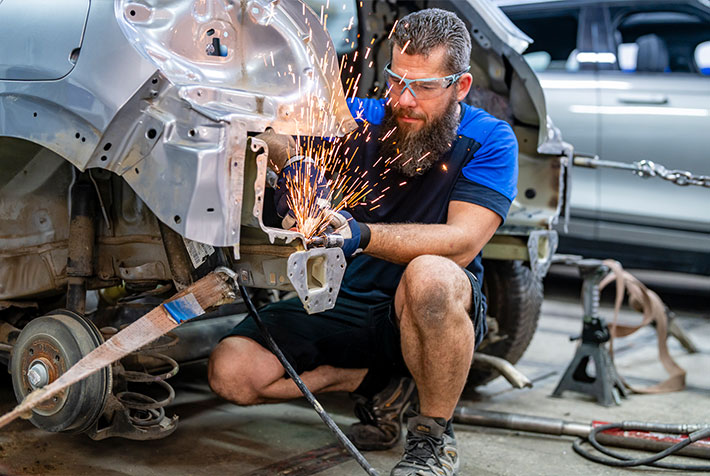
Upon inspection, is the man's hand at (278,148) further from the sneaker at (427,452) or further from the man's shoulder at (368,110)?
the sneaker at (427,452)

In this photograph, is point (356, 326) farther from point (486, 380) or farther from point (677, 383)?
point (677, 383)

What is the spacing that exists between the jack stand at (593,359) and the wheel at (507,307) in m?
0.23

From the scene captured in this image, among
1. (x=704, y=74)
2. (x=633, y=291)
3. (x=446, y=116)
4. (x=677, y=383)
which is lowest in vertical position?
(x=677, y=383)

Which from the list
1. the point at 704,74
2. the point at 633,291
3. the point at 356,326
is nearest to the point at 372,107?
the point at 356,326

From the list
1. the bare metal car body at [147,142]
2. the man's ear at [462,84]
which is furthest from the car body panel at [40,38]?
the man's ear at [462,84]

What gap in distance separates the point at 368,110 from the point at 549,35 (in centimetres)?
335

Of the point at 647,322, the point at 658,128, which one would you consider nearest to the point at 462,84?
the point at 647,322

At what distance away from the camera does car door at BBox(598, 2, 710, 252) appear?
16.7 feet

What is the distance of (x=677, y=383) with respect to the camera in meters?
3.88

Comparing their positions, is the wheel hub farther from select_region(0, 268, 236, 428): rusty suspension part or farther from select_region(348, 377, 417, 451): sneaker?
select_region(348, 377, 417, 451): sneaker

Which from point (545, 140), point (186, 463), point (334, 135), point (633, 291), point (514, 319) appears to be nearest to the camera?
point (334, 135)

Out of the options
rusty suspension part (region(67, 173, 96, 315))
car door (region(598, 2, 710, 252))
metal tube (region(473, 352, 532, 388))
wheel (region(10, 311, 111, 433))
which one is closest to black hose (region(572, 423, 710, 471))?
metal tube (region(473, 352, 532, 388))

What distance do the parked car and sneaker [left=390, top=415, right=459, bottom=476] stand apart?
10.1ft

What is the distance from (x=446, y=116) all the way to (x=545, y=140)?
2.55 ft
